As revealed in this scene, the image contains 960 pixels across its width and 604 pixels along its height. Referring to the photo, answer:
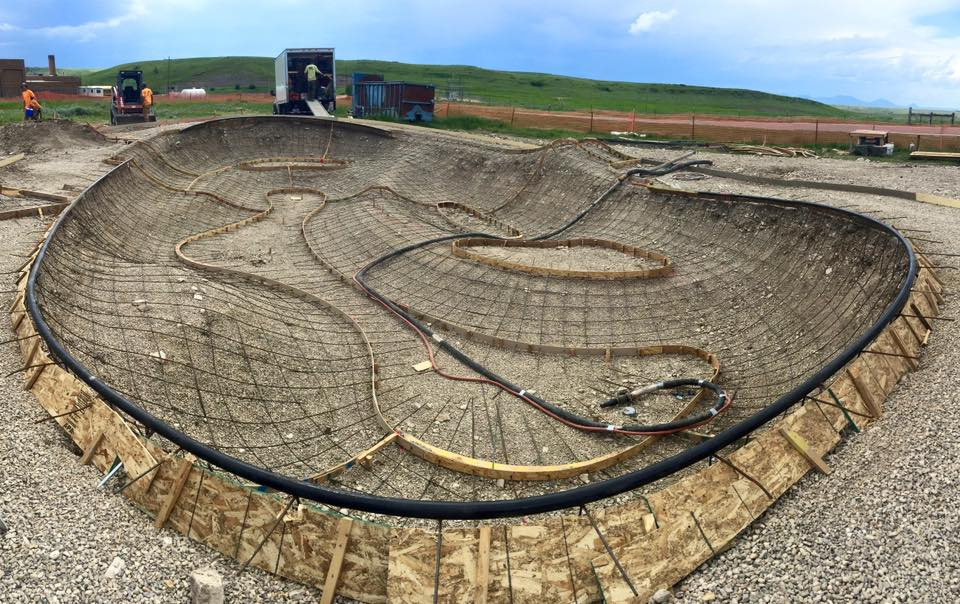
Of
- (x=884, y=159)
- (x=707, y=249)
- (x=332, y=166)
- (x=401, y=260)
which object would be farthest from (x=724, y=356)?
(x=332, y=166)

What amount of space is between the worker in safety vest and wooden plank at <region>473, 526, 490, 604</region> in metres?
28.2

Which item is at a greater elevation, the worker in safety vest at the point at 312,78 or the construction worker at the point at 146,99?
the worker in safety vest at the point at 312,78

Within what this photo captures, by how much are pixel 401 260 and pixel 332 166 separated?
1111 centimetres

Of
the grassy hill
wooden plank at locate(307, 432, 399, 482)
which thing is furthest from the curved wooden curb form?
the grassy hill

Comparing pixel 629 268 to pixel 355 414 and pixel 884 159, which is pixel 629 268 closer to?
pixel 355 414

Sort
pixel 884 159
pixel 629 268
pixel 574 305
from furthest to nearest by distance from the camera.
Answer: pixel 884 159, pixel 629 268, pixel 574 305

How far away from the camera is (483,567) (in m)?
5.05

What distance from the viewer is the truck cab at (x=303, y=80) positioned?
30266 mm

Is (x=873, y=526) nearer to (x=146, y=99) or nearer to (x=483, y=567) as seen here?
(x=483, y=567)

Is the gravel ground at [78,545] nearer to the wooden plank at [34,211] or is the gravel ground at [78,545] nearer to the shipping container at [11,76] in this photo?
the wooden plank at [34,211]

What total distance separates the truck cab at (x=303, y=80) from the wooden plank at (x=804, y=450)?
1075 inches

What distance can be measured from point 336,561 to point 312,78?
91.8 feet

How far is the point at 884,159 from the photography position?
68.3ft

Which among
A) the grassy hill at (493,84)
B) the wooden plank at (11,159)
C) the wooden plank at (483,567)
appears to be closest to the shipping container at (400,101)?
the wooden plank at (11,159)
